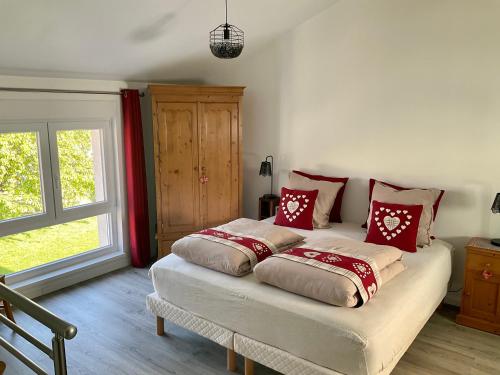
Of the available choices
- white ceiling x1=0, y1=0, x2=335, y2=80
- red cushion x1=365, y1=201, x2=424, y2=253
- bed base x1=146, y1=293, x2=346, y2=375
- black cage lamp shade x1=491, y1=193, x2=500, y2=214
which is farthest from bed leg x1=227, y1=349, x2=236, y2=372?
white ceiling x1=0, y1=0, x2=335, y2=80

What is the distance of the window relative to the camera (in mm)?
3707

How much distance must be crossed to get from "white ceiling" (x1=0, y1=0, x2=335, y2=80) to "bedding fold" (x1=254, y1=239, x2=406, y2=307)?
2.01 meters

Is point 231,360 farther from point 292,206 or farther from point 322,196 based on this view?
point 322,196

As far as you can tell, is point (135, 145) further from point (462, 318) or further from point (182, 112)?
point (462, 318)

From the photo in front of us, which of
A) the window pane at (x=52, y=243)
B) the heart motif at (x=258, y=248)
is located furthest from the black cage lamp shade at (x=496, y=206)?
the window pane at (x=52, y=243)

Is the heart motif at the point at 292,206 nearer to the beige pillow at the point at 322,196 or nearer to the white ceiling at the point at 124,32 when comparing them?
the beige pillow at the point at 322,196

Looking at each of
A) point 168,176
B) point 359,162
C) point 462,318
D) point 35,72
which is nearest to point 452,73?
point 359,162

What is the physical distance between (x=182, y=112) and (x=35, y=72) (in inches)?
52.8

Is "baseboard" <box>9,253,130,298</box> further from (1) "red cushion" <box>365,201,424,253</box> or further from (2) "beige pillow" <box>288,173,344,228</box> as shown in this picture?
(1) "red cushion" <box>365,201,424,253</box>

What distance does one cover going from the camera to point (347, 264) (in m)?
2.59

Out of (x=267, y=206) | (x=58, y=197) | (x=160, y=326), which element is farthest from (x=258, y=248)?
(x=58, y=197)

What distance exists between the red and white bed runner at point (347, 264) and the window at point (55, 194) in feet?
7.64

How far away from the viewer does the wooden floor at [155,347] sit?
2.84 meters

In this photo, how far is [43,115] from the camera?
12.4ft
